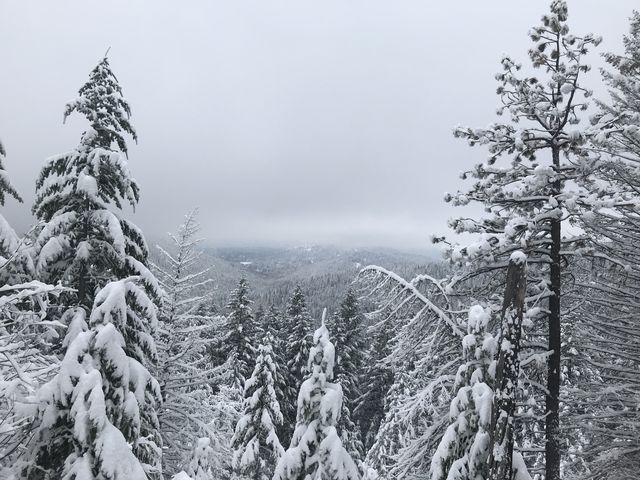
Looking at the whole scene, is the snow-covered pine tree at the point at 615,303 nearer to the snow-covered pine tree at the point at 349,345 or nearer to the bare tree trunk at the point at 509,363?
the bare tree trunk at the point at 509,363

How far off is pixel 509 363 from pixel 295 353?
98.4 ft

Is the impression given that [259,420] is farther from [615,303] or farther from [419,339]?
[615,303]

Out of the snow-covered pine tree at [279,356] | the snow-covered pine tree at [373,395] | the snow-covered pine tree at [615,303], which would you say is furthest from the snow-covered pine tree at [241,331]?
the snow-covered pine tree at [615,303]


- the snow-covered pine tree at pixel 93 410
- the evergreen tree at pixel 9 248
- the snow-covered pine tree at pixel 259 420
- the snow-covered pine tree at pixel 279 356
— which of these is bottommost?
the snow-covered pine tree at pixel 279 356

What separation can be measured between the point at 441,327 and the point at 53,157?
8.87m

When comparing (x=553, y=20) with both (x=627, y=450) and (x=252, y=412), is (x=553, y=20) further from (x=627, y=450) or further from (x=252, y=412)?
(x=252, y=412)

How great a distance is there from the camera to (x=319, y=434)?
215 inches

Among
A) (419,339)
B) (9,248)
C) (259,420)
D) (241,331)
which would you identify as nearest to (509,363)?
(419,339)

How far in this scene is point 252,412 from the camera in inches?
689

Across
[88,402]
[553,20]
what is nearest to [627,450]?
[553,20]

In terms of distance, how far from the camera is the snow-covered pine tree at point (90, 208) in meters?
8.57

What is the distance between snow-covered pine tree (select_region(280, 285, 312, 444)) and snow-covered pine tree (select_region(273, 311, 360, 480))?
979 inches

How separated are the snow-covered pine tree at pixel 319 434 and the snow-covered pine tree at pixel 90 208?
5228 mm

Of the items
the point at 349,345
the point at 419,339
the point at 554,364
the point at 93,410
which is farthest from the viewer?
the point at 349,345
